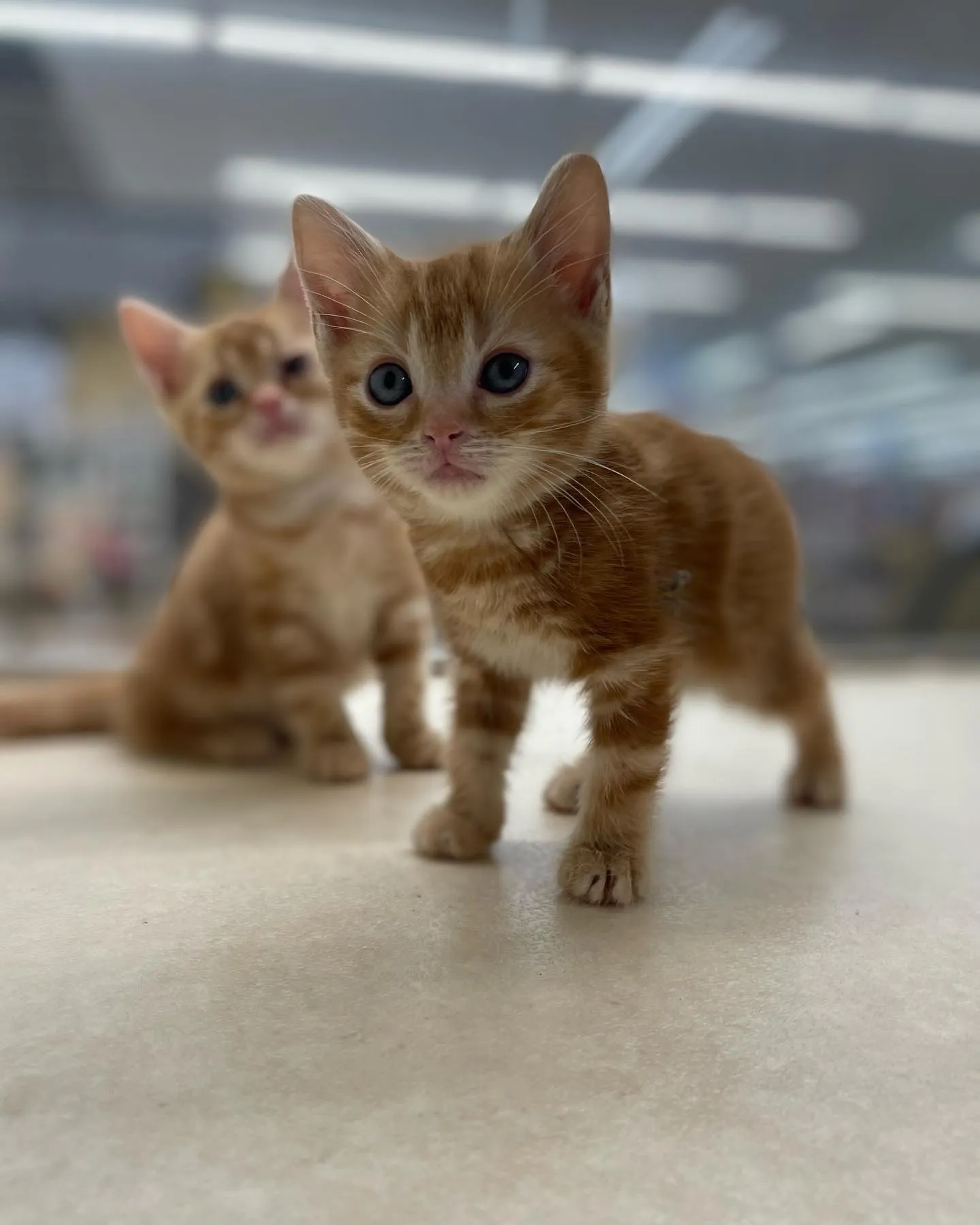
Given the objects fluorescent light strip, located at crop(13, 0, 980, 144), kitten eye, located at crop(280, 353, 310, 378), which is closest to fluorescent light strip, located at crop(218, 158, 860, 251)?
fluorescent light strip, located at crop(13, 0, 980, 144)

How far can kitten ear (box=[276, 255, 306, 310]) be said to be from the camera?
1517 millimetres

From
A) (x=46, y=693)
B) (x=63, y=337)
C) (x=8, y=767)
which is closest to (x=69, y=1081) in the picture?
(x=8, y=767)

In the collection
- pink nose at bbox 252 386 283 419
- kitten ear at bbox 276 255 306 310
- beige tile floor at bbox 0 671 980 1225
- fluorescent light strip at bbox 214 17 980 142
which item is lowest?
beige tile floor at bbox 0 671 980 1225

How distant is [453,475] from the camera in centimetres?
88

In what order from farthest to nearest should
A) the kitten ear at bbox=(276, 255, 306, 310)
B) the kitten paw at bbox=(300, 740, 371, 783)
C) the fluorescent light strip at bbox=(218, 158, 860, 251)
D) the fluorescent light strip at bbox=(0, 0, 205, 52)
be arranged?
the fluorescent light strip at bbox=(218, 158, 860, 251), the fluorescent light strip at bbox=(0, 0, 205, 52), the kitten ear at bbox=(276, 255, 306, 310), the kitten paw at bbox=(300, 740, 371, 783)

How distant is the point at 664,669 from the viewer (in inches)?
37.2

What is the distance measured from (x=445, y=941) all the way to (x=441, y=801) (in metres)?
0.29

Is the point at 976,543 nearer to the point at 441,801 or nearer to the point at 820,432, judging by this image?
the point at 820,432

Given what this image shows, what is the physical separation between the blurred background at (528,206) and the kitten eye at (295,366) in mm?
773

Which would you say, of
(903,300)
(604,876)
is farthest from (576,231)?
(903,300)

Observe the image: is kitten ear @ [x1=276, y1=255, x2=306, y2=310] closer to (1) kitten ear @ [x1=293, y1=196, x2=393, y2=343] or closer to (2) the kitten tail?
(1) kitten ear @ [x1=293, y1=196, x2=393, y2=343]

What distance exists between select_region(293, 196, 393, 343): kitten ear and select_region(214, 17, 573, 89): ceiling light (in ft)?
4.82

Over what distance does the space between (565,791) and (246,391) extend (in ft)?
2.51

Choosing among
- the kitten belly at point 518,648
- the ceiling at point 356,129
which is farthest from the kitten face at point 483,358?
the ceiling at point 356,129
